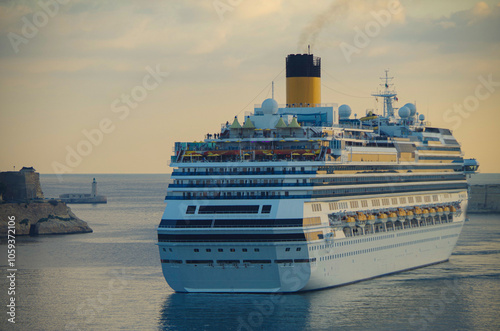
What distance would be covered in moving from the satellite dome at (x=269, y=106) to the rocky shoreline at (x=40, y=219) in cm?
5518

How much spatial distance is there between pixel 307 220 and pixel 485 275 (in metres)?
20.9

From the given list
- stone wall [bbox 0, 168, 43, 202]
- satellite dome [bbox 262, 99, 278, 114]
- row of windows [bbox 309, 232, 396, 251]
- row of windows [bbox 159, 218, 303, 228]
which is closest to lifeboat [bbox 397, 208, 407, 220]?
row of windows [bbox 309, 232, 396, 251]

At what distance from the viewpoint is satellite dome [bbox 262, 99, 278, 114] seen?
7219 centimetres

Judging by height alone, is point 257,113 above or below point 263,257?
above

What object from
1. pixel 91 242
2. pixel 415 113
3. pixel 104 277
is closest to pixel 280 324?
pixel 104 277

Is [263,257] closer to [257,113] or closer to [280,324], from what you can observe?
[280,324]

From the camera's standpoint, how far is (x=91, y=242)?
107 meters

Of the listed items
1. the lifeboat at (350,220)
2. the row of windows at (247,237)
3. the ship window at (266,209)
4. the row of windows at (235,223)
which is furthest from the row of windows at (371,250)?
the ship window at (266,209)

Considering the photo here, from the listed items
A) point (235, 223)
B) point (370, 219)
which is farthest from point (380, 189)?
point (235, 223)

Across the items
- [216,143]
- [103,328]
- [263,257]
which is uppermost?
[216,143]

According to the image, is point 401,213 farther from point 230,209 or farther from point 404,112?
point 230,209

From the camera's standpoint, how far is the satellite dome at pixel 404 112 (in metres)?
90.2

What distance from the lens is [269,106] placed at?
72188mm

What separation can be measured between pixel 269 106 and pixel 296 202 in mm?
10598
